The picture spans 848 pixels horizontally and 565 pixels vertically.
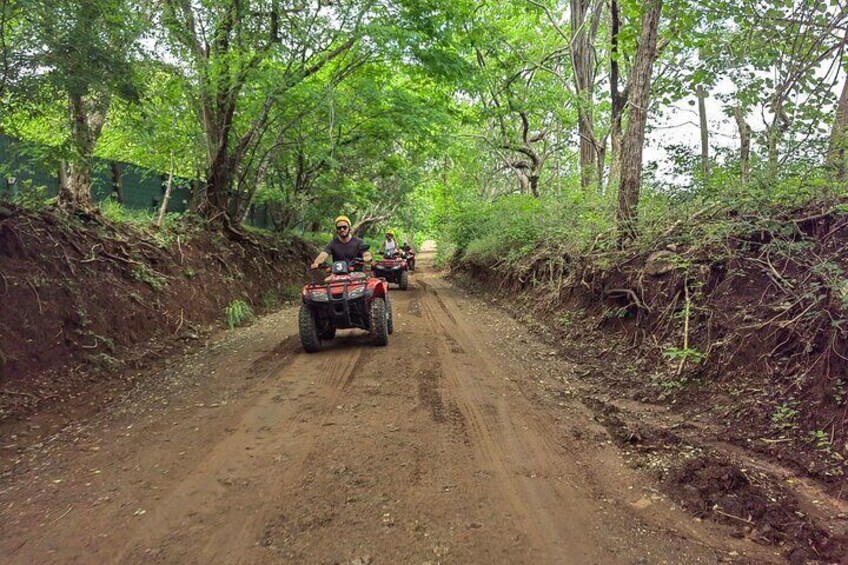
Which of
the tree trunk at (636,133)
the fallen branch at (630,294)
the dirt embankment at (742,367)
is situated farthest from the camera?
the tree trunk at (636,133)

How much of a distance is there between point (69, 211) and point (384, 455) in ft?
23.1

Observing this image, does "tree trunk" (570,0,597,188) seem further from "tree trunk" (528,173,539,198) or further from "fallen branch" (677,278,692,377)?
"fallen branch" (677,278,692,377)

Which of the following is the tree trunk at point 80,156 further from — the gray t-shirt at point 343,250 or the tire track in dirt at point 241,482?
the tire track in dirt at point 241,482

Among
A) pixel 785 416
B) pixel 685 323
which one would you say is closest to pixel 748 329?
pixel 685 323

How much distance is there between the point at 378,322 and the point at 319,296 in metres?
0.92

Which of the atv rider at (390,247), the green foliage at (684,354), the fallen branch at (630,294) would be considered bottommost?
the green foliage at (684,354)

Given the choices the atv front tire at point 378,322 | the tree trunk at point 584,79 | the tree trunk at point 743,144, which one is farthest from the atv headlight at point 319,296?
the tree trunk at point 584,79

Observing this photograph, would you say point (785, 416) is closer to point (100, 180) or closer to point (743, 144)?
point (743, 144)

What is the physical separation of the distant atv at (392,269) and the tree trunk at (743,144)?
11.0 m

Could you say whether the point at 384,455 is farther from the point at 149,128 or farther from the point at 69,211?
the point at 69,211

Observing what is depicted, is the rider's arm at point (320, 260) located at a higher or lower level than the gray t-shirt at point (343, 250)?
lower

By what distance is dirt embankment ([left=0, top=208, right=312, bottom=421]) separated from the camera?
582 centimetres

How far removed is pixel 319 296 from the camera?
7438 mm

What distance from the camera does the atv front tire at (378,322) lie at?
7639 mm
